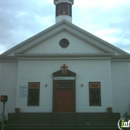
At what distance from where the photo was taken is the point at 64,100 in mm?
18438

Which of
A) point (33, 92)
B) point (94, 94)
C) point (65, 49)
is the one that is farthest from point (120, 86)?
point (33, 92)

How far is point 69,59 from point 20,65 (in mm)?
4329

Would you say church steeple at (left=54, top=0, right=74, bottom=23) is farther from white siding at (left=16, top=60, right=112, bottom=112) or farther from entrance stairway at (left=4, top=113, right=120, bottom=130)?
entrance stairway at (left=4, top=113, right=120, bottom=130)

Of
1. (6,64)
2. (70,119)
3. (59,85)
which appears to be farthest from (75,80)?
(6,64)

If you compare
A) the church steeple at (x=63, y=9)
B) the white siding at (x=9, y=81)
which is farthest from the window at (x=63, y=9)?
the white siding at (x=9, y=81)

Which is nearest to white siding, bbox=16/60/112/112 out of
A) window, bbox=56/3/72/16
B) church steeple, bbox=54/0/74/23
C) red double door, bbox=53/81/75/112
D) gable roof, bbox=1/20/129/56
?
red double door, bbox=53/81/75/112

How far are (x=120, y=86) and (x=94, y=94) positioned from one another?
284cm

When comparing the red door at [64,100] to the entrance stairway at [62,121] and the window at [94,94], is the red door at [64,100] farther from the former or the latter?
the window at [94,94]

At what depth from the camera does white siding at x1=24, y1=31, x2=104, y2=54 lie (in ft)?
63.2

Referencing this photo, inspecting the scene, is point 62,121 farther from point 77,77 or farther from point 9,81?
point 9,81

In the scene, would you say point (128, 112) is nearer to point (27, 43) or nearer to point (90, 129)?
point (90, 129)

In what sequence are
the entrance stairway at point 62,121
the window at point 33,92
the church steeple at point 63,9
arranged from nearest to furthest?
the entrance stairway at point 62,121 < the window at point 33,92 < the church steeple at point 63,9

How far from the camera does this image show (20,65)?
19.0m

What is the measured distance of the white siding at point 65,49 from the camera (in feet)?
63.2
